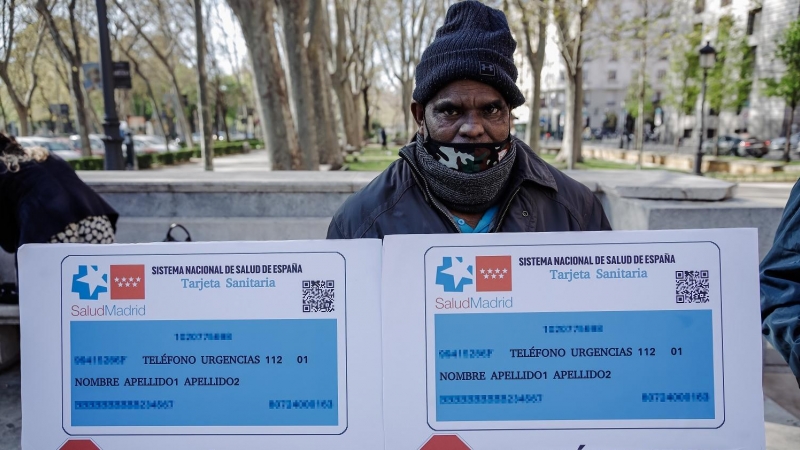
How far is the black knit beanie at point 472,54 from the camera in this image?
2.04 meters

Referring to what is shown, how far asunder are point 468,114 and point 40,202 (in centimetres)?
293

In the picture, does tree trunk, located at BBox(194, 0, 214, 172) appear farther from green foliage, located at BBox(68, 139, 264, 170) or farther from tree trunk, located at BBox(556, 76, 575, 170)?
tree trunk, located at BBox(556, 76, 575, 170)

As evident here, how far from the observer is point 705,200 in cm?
487

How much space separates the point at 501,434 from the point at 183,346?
989 millimetres

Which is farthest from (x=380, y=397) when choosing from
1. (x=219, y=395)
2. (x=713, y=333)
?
(x=713, y=333)

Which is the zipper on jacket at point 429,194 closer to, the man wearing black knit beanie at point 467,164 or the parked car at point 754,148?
A: the man wearing black knit beanie at point 467,164

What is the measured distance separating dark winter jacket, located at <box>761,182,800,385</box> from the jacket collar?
0.71m

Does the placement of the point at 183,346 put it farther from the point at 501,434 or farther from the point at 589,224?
the point at 589,224

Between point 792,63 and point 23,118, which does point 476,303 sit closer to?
point 792,63

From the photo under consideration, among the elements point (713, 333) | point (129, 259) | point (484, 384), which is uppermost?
point (129, 259)

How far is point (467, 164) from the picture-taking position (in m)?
2.12

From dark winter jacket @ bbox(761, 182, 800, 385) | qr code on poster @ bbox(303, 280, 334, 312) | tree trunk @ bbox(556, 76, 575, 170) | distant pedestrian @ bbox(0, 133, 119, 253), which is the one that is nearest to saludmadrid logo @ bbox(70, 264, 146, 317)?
qr code on poster @ bbox(303, 280, 334, 312)

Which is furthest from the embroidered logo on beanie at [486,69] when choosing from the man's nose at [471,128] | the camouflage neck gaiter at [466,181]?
the camouflage neck gaiter at [466,181]

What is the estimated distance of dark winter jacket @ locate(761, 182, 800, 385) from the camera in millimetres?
1781
